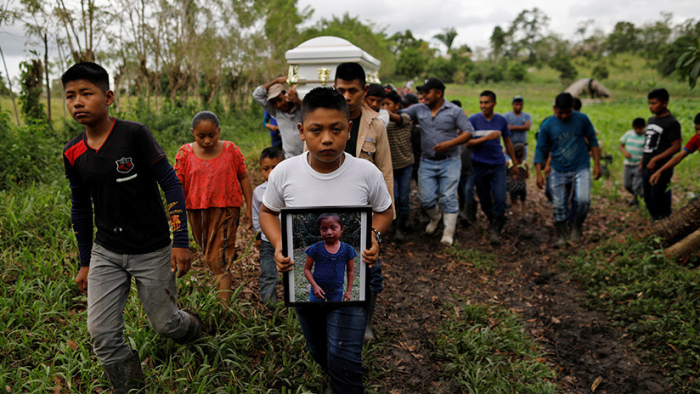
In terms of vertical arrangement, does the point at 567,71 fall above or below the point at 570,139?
above

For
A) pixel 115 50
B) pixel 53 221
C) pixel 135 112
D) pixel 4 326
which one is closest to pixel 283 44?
pixel 115 50

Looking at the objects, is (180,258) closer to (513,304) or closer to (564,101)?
(513,304)

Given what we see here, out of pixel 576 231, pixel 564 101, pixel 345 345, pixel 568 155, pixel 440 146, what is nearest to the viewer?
pixel 345 345

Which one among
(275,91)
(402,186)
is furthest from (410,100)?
(275,91)

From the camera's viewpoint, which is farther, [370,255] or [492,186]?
[492,186]

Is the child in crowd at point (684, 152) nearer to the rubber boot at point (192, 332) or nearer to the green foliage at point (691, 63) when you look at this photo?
the green foliage at point (691, 63)

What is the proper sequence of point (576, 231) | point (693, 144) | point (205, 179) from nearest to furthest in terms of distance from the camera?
1. point (205, 179)
2. point (693, 144)
3. point (576, 231)

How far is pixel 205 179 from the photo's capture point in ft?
12.0

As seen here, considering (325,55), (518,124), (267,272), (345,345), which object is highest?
(325,55)

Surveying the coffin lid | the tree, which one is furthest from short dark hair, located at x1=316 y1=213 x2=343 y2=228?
the tree

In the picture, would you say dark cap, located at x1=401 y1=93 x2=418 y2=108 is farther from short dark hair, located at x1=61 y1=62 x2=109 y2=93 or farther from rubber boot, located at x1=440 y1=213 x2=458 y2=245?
short dark hair, located at x1=61 y1=62 x2=109 y2=93

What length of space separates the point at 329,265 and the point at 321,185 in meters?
0.42

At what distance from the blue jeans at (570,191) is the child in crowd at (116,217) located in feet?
18.0

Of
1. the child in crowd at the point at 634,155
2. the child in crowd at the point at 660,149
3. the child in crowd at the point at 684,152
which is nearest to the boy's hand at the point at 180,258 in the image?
the child in crowd at the point at 684,152
